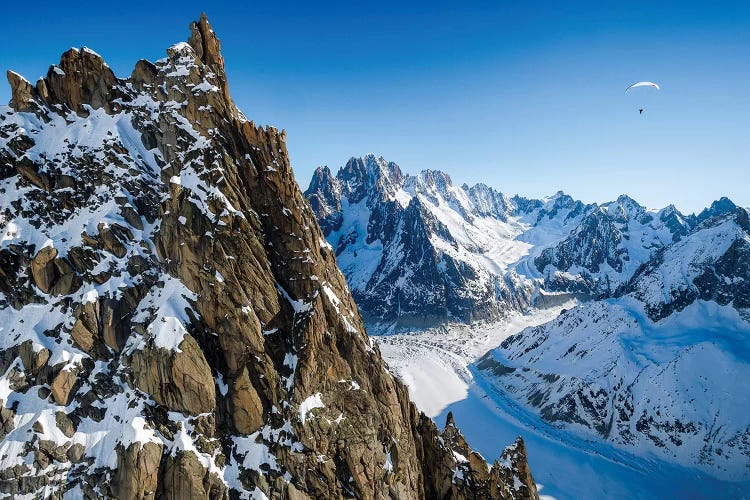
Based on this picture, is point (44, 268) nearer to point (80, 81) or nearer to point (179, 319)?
point (179, 319)

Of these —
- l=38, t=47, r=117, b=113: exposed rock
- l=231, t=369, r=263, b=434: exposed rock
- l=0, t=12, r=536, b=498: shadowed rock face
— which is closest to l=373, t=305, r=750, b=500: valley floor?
l=0, t=12, r=536, b=498: shadowed rock face

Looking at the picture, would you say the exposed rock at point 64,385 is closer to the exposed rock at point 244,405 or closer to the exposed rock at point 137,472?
the exposed rock at point 137,472

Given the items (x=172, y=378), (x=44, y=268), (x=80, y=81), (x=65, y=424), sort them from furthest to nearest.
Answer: (x=80, y=81)
(x=44, y=268)
(x=172, y=378)
(x=65, y=424)

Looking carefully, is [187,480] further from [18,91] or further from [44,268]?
[18,91]

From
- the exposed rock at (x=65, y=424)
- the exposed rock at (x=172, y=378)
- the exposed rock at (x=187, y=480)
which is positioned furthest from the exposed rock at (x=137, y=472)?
the exposed rock at (x=65, y=424)

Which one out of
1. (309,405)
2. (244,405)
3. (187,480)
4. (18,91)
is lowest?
(187,480)

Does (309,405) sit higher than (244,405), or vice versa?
(244,405)

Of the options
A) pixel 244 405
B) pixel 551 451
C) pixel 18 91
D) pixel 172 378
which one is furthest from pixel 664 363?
pixel 18 91

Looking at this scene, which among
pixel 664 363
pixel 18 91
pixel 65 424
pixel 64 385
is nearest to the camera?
pixel 65 424

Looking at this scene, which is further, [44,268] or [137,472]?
[44,268]
